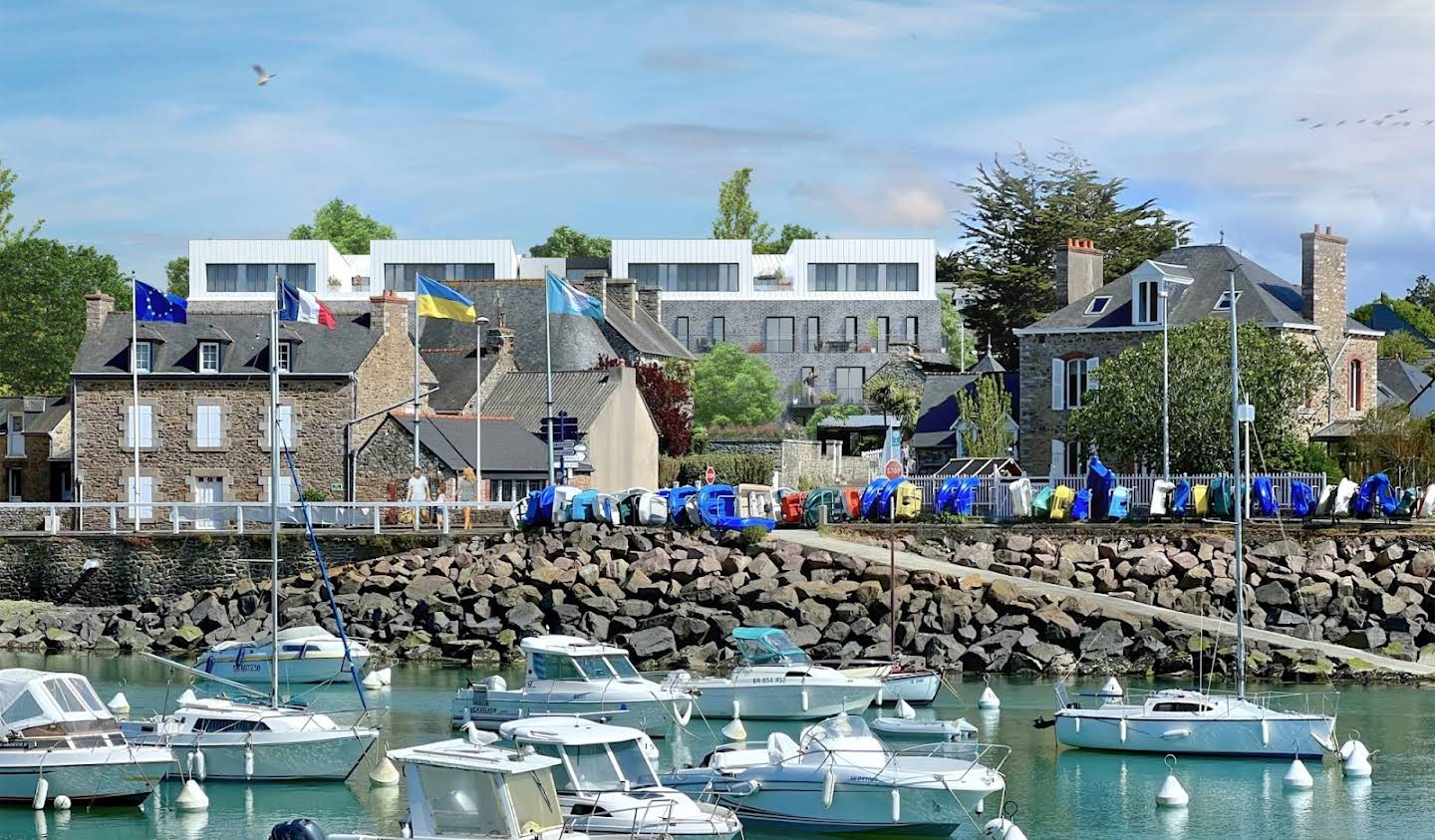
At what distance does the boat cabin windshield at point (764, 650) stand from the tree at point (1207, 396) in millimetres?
21995

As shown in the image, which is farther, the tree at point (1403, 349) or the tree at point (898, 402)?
the tree at point (1403, 349)

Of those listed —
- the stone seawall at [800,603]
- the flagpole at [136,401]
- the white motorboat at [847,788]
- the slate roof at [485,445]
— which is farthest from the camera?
the flagpole at [136,401]

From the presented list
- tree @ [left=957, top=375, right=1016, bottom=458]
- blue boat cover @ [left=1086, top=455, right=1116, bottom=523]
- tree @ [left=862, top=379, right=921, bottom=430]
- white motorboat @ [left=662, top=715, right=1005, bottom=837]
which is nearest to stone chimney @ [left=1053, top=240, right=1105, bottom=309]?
tree @ [left=957, top=375, right=1016, bottom=458]

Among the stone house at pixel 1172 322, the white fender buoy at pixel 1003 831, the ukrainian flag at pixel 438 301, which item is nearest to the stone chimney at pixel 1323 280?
the stone house at pixel 1172 322

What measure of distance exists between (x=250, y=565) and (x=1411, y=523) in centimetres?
3148

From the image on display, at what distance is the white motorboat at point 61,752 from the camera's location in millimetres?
27844

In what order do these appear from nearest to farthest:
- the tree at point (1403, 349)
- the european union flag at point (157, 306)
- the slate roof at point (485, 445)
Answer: the european union flag at point (157, 306), the slate roof at point (485, 445), the tree at point (1403, 349)

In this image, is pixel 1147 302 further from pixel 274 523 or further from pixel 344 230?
pixel 344 230

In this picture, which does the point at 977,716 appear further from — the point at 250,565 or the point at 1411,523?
the point at 250,565

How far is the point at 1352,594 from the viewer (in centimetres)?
4616

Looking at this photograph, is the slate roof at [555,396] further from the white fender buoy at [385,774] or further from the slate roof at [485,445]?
the white fender buoy at [385,774]

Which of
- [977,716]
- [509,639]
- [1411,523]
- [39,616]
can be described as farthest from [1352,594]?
[39,616]

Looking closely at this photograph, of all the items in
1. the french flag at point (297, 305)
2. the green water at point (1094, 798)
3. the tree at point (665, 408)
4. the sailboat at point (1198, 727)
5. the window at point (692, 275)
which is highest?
the window at point (692, 275)

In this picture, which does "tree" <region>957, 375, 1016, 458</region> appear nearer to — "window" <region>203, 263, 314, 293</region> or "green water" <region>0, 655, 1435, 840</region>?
"green water" <region>0, 655, 1435, 840</region>
